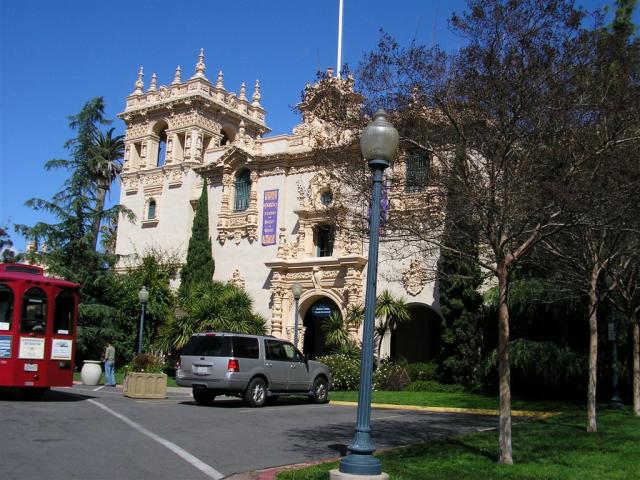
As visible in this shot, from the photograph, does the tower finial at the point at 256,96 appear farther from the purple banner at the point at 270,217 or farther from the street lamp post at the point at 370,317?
the street lamp post at the point at 370,317

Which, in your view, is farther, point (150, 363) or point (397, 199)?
point (150, 363)

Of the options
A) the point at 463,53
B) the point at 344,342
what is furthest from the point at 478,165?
the point at 344,342

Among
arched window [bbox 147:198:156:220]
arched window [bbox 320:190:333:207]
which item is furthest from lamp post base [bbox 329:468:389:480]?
arched window [bbox 147:198:156:220]

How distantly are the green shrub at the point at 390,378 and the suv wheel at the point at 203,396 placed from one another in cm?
982

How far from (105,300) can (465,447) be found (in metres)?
29.0

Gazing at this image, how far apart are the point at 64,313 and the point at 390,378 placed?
44.9ft

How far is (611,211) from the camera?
10.8m

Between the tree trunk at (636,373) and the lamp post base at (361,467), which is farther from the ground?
the tree trunk at (636,373)

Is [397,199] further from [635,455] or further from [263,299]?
[263,299]

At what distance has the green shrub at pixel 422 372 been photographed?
27906 millimetres

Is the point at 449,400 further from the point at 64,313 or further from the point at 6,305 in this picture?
the point at 6,305

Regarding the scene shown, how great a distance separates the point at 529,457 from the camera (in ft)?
34.1

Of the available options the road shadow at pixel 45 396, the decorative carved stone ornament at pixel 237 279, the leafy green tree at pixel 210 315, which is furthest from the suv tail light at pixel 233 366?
the decorative carved stone ornament at pixel 237 279

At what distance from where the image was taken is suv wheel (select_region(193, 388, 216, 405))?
18.6 metres
